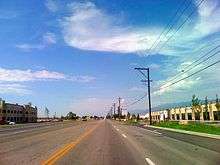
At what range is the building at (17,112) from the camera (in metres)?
143

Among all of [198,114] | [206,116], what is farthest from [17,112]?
[206,116]

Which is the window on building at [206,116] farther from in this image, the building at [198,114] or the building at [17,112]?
the building at [17,112]

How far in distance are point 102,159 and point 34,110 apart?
183 meters

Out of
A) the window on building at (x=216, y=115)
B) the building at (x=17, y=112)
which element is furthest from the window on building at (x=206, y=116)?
the building at (x=17, y=112)

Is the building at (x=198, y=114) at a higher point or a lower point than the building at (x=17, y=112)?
lower

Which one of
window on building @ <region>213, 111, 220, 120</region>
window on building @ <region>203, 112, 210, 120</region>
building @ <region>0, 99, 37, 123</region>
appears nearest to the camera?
window on building @ <region>213, 111, 220, 120</region>

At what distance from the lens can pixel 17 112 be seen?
164 m

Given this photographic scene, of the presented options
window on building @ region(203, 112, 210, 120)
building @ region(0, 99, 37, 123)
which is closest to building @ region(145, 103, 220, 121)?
window on building @ region(203, 112, 210, 120)

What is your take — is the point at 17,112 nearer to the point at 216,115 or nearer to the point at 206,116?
the point at 206,116

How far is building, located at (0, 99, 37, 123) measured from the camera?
14312 centimetres

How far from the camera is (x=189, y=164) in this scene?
13039 mm

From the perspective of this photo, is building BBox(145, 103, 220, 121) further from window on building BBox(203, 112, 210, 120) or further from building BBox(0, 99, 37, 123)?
building BBox(0, 99, 37, 123)

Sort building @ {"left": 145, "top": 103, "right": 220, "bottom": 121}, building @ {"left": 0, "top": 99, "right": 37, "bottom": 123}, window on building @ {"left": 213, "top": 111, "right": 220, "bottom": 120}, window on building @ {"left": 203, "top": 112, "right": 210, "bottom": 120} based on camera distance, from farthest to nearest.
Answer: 1. building @ {"left": 0, "top": 99, "right": 37, "bottom": 123}
2. window on building @ {"left": 203, "top": 112, "right": 210, "bottom": 120}
3. building @ {"left": 145, "top": 103, "right": 220, "bottom": 121}
4. window on building @ {"left": 213, "top": 111, "right": 220, "bottom": 120}

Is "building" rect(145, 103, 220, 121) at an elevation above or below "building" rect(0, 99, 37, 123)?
below
